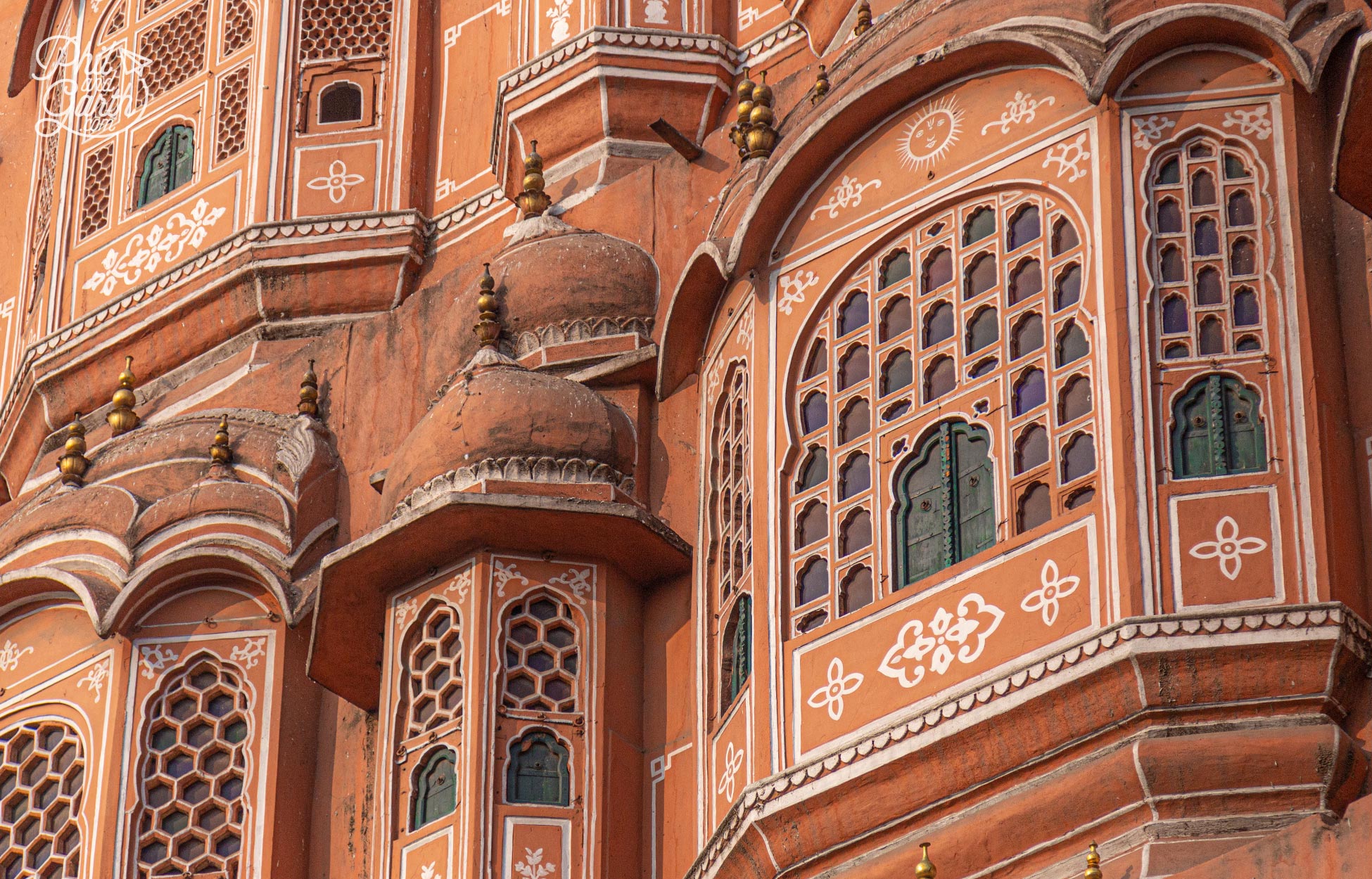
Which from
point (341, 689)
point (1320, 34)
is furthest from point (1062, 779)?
point (341, 689)

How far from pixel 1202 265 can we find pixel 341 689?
4996mm

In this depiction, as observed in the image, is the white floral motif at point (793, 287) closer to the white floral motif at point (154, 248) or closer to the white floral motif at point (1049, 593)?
the white floral motif at point (1049, 593)

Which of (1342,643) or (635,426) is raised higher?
(635,426)

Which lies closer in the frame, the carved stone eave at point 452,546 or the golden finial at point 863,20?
the carved stone eave at point 452,546

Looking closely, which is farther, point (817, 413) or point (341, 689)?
point (341, 689)

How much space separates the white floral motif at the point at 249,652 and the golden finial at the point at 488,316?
6.11ft

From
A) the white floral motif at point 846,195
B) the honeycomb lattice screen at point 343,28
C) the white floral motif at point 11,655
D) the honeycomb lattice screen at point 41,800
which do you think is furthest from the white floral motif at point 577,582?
the honeycomb lattice screen at point 343,28

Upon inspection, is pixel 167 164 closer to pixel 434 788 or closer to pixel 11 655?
pixel 11 655

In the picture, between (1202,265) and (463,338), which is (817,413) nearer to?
(1202,265)

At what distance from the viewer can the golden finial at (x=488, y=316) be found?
1437cm

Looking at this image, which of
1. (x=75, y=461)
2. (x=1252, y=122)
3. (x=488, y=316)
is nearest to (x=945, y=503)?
(x=1252, y=122)

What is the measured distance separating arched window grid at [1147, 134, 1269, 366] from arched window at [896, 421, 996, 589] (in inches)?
33.5

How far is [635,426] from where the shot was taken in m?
14.0

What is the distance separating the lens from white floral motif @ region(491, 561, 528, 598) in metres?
13.4
